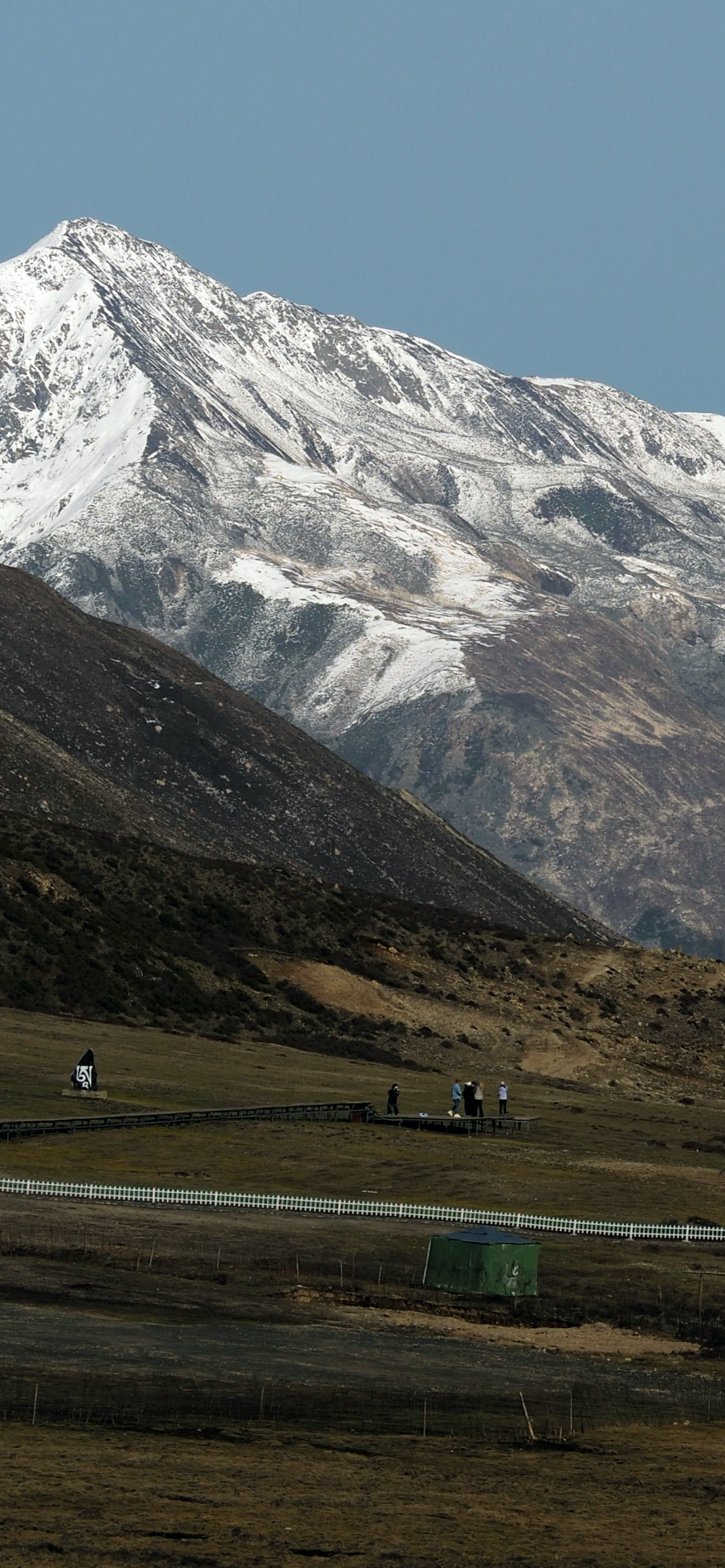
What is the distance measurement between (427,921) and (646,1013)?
16956 millimetres

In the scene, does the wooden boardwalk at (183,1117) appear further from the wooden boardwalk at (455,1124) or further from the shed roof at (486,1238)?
the shed roof at (486,1238)

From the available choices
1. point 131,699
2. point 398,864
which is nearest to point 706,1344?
point 398,864

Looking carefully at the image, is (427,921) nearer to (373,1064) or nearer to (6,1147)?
(373,1064)

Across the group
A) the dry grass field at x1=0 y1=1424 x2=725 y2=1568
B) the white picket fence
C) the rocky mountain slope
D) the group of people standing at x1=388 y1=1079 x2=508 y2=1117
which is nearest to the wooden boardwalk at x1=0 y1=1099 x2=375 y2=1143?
the group of people standing at x1=388 y1=1079 x2=508 y2=1117

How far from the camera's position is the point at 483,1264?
1489 inches

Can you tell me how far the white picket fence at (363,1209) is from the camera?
46031 mm

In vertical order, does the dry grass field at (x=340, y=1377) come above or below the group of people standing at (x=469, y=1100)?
below

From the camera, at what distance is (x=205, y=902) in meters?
119

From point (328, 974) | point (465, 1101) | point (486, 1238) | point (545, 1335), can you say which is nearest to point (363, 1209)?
point (486, 1238)

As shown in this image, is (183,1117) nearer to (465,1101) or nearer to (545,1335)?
(465,1101)

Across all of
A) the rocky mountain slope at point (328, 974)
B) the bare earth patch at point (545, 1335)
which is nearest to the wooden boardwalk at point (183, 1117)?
the bare earth patch at point (545, 1335)

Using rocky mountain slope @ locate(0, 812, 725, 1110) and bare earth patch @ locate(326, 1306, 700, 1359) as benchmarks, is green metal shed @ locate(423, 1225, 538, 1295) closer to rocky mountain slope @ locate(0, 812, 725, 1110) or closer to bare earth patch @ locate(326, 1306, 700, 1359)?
bare earth patch @ locate(326, 1306, 700, 1359)

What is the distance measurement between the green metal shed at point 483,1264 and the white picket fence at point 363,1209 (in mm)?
7713

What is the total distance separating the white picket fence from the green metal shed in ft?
25.3
